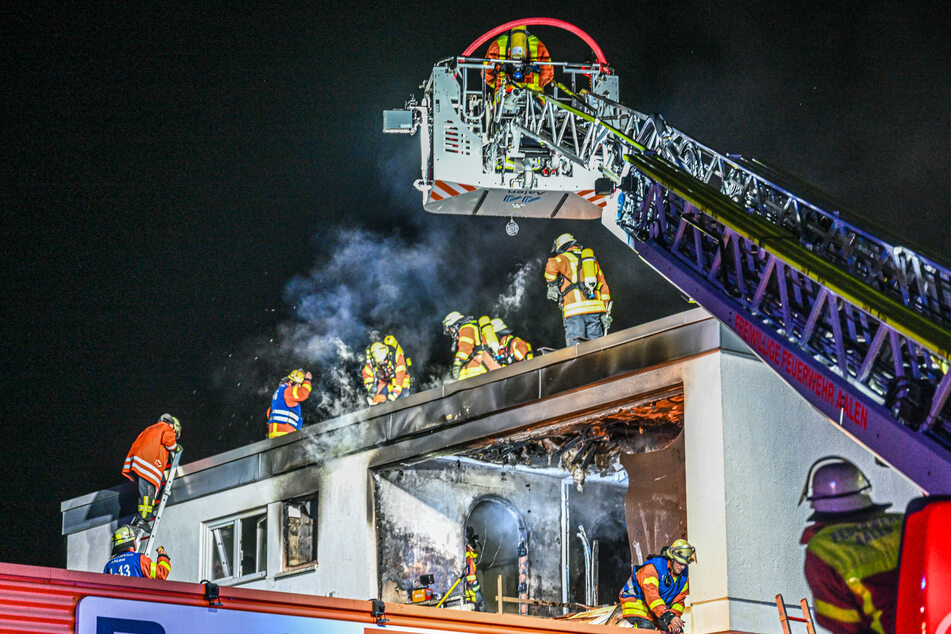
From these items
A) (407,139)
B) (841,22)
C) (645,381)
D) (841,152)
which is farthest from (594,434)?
(407,139)

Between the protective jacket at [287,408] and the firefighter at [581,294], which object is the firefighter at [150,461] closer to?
the protective jacket at [287,408]

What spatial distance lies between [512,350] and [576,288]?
9.99 feet

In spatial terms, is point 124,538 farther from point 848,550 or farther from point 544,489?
point 848,550

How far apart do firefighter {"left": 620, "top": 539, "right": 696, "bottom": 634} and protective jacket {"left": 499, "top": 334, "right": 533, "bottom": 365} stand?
7.68 m

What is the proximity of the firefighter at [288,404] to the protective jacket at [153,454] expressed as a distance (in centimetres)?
242

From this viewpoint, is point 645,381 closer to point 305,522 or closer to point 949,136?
point 305,522

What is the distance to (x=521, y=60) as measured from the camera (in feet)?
44.6

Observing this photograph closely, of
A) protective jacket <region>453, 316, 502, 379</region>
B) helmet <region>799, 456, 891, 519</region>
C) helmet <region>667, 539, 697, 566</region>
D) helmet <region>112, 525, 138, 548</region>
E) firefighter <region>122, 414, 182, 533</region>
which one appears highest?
protective jacket <region>453, 316, 502, 379</region>

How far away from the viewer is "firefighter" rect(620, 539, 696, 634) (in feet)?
27.1

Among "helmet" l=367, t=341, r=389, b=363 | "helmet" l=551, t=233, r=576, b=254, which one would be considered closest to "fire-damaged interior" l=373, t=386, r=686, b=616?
"helmet" l=551, t=233, r=576, b=254

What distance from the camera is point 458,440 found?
12.4 meters

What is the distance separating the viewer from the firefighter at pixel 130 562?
8.81 metres

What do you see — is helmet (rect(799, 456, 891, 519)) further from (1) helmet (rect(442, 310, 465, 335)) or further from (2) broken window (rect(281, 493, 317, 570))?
(1) helmet (rect(442, 310, 465, 335))

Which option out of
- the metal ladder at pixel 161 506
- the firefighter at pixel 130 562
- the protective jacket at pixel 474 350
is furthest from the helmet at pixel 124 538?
the protective jacket at pixel 474 350
